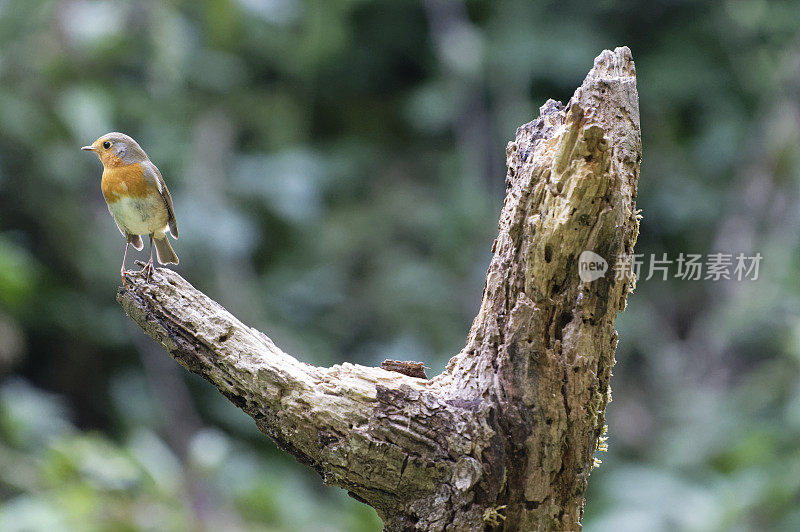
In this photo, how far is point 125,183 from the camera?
1561 millimetres

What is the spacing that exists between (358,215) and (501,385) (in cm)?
344

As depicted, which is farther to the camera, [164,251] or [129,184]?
[164,251]

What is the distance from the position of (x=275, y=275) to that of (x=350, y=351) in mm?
656

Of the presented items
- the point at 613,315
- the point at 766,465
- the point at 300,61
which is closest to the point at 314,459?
the point at 613,315

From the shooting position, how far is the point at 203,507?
3.36m

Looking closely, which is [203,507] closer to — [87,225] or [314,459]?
[87,225]

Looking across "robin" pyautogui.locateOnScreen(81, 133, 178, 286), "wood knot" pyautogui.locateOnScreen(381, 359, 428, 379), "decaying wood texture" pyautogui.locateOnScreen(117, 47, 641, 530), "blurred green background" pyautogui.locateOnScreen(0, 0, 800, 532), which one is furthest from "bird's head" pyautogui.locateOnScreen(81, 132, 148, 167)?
"blurred green background" pyautogui.locateOnScreen(0, 0, 800, 532)

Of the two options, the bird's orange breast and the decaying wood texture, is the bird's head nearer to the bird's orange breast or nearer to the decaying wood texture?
the bird's orange breast

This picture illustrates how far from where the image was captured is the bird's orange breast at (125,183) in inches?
61.5

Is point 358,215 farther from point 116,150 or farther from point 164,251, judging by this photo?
point 116,150

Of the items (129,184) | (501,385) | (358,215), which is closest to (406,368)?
(501,385)

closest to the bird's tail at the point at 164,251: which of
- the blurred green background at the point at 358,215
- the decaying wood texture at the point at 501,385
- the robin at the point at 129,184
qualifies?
the robin at the point at 129,184

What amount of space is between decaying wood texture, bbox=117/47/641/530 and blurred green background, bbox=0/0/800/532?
1.89 metres

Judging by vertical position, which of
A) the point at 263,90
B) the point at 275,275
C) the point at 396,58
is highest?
the point at 396,58
